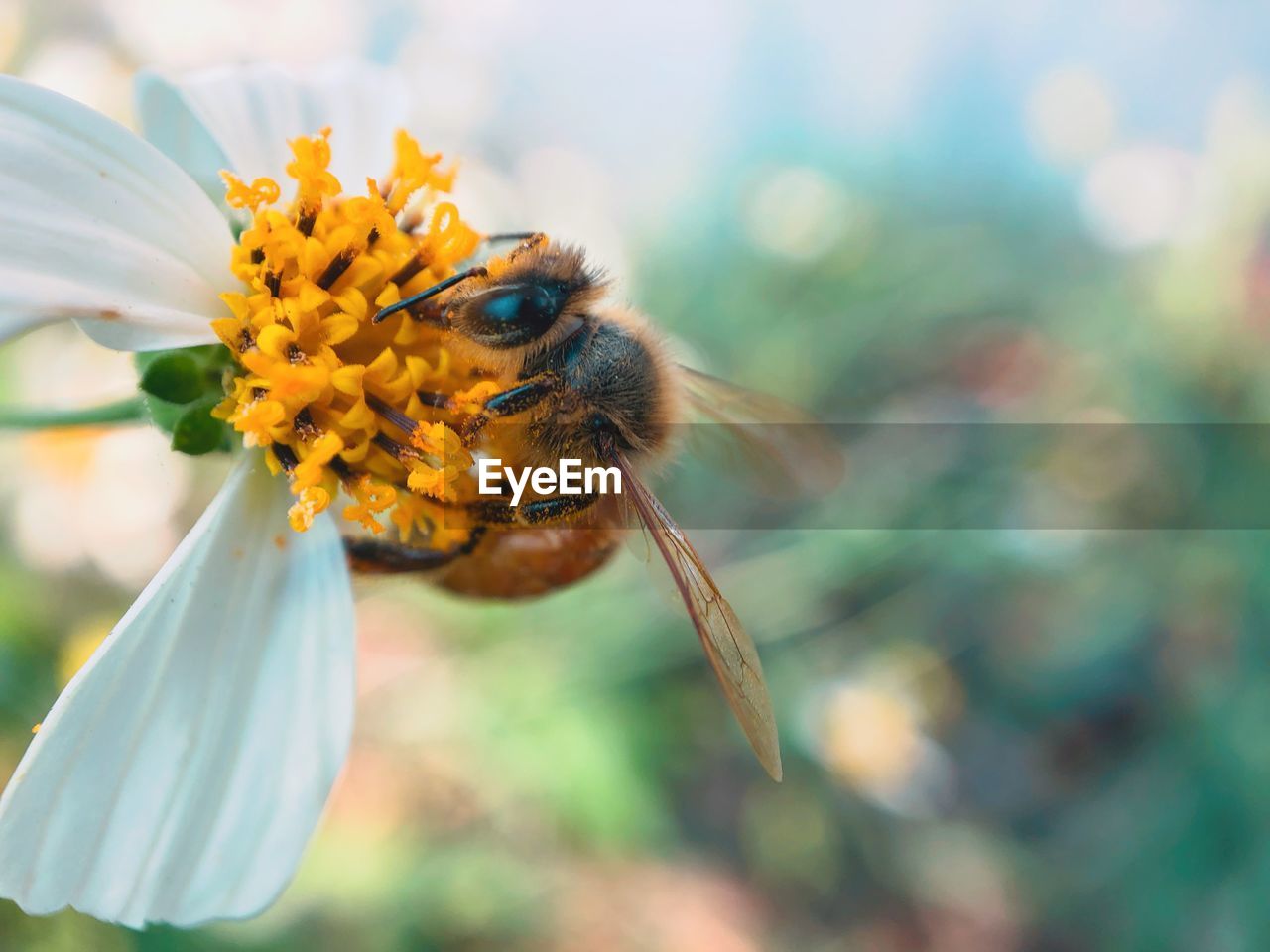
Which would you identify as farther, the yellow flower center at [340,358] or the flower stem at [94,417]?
the flower stem at [94,417]

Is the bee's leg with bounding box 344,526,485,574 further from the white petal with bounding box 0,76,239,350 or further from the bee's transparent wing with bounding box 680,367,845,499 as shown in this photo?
the bee's transparent wing with bounding box 680,367,845,499

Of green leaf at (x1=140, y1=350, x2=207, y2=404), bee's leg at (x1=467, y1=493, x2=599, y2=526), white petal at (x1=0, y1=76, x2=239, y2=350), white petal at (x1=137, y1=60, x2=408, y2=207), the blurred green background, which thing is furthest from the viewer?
the blurred green background

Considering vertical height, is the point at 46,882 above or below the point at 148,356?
below

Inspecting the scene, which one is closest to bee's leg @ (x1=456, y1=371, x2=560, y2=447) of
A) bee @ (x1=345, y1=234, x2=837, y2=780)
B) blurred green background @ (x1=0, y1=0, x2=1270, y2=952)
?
bee @ (x1=345, y1=234, x2=837, y2=780)

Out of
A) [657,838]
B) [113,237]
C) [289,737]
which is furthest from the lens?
[657,838]

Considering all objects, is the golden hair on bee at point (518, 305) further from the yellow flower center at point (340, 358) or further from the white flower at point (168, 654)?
the white flower at point (168, 654)

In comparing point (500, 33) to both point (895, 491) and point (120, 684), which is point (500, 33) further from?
point (120, 684)

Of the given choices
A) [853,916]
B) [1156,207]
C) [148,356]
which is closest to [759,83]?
[1156,207]

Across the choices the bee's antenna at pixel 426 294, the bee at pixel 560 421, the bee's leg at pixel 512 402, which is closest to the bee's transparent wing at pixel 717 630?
the bee at pixel 560 421
